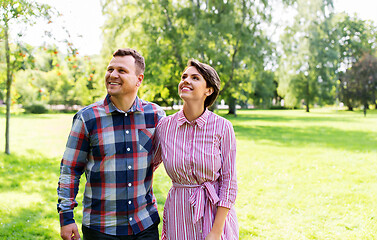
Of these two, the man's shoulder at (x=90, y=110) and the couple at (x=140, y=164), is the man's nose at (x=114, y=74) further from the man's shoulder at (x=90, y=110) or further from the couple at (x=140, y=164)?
the man's shoulder at (x=90, y=110)

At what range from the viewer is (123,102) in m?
2.42

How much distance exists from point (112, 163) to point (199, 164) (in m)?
0.62

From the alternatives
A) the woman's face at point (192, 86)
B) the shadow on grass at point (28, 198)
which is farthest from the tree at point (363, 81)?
the woman's face at point (192, 86)

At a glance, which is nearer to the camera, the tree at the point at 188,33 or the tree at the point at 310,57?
the tree at the point at 188,33

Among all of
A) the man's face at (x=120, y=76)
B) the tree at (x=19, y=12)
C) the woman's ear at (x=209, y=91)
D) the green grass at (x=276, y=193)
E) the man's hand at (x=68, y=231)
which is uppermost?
the tree at (x=19, y=12)

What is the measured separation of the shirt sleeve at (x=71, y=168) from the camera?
7.32ft

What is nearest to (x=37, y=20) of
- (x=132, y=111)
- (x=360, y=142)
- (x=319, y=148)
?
(x=132, y=111)

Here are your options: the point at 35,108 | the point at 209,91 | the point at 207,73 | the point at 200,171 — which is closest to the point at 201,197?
the point at 200,171

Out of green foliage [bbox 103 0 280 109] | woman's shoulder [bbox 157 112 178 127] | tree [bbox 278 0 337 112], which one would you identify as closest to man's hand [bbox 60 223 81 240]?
woman's shoulder [bbox 157 112 178 127]

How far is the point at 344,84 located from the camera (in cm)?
4631

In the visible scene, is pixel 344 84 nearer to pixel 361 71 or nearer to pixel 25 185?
pixel 361 71

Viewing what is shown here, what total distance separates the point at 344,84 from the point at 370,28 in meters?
19.7

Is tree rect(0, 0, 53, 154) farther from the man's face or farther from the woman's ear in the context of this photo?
the woman's ear

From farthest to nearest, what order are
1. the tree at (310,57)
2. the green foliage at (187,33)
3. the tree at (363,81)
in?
1. the tree at (363,81)
2. the tree at (310,57)
3. the green foliage at (187,33)
